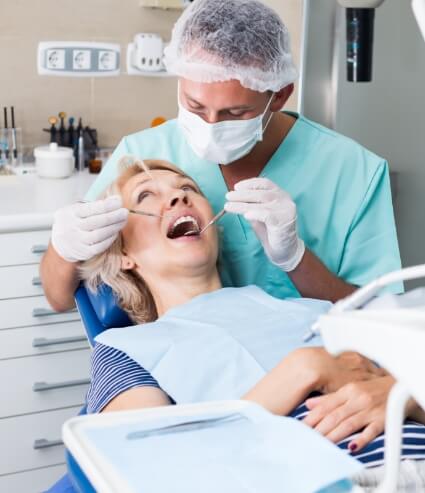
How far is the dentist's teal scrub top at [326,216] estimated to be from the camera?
78.7 inches

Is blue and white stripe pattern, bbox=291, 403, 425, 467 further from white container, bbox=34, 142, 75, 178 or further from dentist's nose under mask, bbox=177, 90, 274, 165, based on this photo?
white container, bbox=34, 142, 75, 178

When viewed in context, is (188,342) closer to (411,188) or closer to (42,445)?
(42,445)

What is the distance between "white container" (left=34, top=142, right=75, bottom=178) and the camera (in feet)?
9.25

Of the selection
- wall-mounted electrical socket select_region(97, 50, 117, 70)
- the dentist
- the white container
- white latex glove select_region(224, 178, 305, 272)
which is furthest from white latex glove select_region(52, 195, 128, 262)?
wall-mounted electrical socket select_region(97, 50, 117, 70)

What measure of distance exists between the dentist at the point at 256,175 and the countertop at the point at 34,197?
1.15 feet

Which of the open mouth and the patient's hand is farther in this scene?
the open mouth

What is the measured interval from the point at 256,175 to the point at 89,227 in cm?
46

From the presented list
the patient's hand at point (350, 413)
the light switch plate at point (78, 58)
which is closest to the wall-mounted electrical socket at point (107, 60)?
the light switch plate at point (78, 58)

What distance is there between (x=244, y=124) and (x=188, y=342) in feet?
1.60

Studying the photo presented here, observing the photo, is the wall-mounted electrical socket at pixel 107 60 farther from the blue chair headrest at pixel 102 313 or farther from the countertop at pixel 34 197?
the blue chair headrest at pixel 102 313

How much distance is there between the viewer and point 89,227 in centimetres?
176

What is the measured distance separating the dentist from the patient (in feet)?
0.28

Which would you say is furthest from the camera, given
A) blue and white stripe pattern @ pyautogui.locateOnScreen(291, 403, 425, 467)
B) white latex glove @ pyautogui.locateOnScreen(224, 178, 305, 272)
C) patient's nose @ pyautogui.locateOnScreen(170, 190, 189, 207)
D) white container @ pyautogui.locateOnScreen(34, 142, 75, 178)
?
white container @ pyautogui.locateOnScreen(34, 142, 75, 178)

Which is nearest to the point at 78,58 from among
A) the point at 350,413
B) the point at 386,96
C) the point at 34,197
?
the point at 34,197
